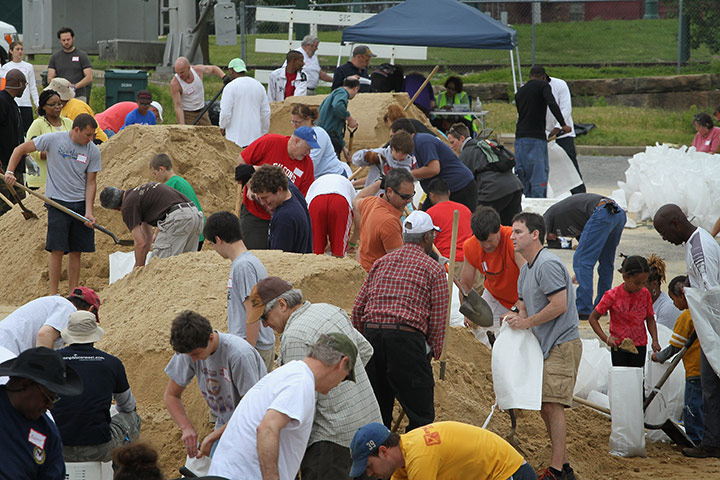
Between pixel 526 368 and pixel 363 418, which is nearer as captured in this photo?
pixel 363 418

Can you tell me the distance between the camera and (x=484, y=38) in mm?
15891

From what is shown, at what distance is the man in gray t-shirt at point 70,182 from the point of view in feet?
30.3

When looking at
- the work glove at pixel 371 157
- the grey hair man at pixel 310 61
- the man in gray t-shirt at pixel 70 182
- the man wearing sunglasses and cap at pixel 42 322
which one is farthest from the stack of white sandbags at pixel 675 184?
the man wearing sunglasses and cap at pixel 42 322

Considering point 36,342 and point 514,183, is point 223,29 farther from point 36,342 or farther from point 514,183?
point 36,342

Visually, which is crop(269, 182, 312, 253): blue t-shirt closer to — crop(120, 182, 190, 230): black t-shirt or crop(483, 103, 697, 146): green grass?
crop(120, 182, 190, 230): black t-shirt

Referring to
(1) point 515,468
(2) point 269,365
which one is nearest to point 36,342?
(2) point 269,365

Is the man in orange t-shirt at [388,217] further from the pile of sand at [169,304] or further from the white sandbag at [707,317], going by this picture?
the white sandbag at [707,317]

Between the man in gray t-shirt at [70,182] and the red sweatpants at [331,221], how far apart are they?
239 centimetres

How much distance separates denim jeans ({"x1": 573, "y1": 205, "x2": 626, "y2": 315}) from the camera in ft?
31.1

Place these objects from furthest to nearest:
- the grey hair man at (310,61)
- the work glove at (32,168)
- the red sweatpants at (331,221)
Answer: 1. the grey hair man at (310,61)
2. the work glove at (32,168)
3. the red sweatpants at (331,221)

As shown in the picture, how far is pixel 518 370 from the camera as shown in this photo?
6.36 metres

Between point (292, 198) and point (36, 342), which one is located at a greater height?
point (292, 198)

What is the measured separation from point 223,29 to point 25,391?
1567 cm

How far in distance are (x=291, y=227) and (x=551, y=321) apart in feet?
7.06
